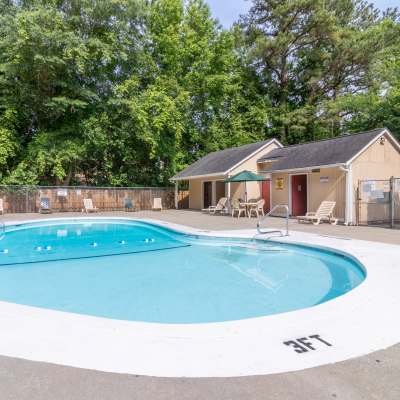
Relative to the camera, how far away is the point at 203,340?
2650 millimetres

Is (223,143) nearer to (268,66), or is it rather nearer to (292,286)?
(268,66)

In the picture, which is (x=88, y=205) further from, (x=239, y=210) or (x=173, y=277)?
(x=173, y=277)

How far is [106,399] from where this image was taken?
1904 mm

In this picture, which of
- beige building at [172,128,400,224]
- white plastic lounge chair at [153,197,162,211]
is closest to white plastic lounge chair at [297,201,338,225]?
beige building at [172,128,400,224]

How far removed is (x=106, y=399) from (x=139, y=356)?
0.49 m

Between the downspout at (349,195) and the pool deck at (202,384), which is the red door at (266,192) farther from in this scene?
the pool deck at (202,384)

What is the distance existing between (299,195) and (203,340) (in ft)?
44.7

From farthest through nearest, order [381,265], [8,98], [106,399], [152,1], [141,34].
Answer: [152,1]
[141,34]
[8,98]
[381,265]
[106,399]

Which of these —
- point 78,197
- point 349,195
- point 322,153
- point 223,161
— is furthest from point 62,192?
point 349,195

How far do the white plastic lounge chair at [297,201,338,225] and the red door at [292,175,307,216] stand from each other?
2329mm

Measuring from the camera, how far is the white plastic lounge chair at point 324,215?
1221 cm

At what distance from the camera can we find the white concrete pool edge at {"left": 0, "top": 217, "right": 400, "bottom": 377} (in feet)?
7.48

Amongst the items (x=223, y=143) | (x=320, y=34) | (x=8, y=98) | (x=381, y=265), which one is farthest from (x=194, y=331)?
(x=320, y=34)

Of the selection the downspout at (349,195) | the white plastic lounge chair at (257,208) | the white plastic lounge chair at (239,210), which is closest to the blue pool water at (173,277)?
the downspout at (349,195)
